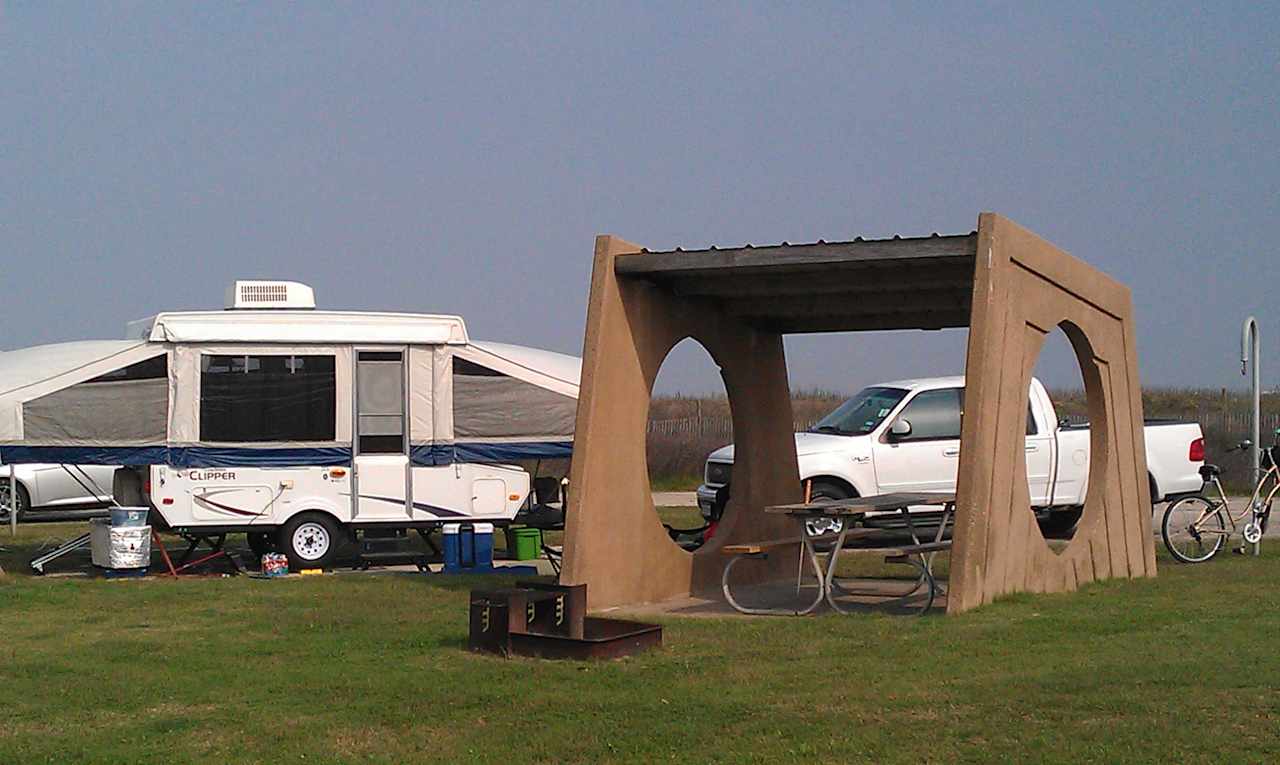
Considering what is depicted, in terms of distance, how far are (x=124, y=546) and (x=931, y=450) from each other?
896 cm

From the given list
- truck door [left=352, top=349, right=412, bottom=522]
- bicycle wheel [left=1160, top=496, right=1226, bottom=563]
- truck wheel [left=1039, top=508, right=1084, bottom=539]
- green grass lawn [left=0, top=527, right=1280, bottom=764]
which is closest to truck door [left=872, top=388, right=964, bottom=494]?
truck wheel [left=1039, top=508, right=1084, bottom=539]

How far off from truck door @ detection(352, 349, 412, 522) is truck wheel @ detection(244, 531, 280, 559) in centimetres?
98

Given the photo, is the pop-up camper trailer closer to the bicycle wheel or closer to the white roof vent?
the white roof vent

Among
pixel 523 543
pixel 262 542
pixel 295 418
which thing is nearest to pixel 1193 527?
pixel 523 543

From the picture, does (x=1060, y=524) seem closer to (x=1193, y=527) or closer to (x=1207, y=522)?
(x=1207, y=522)

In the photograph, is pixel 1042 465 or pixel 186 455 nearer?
pixel 186 455

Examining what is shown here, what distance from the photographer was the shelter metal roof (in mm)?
10477

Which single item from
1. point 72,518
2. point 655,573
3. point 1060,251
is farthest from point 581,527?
point 72,518

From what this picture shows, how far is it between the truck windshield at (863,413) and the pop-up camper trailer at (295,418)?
342cm

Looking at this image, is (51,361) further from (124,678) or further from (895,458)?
(895,458)

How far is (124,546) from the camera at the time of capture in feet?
47.8

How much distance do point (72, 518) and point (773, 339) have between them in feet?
47.5

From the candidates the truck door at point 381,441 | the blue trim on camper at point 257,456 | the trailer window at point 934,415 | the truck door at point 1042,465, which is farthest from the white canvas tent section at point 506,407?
the truck door at point 1042,465

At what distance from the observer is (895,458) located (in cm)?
1731
